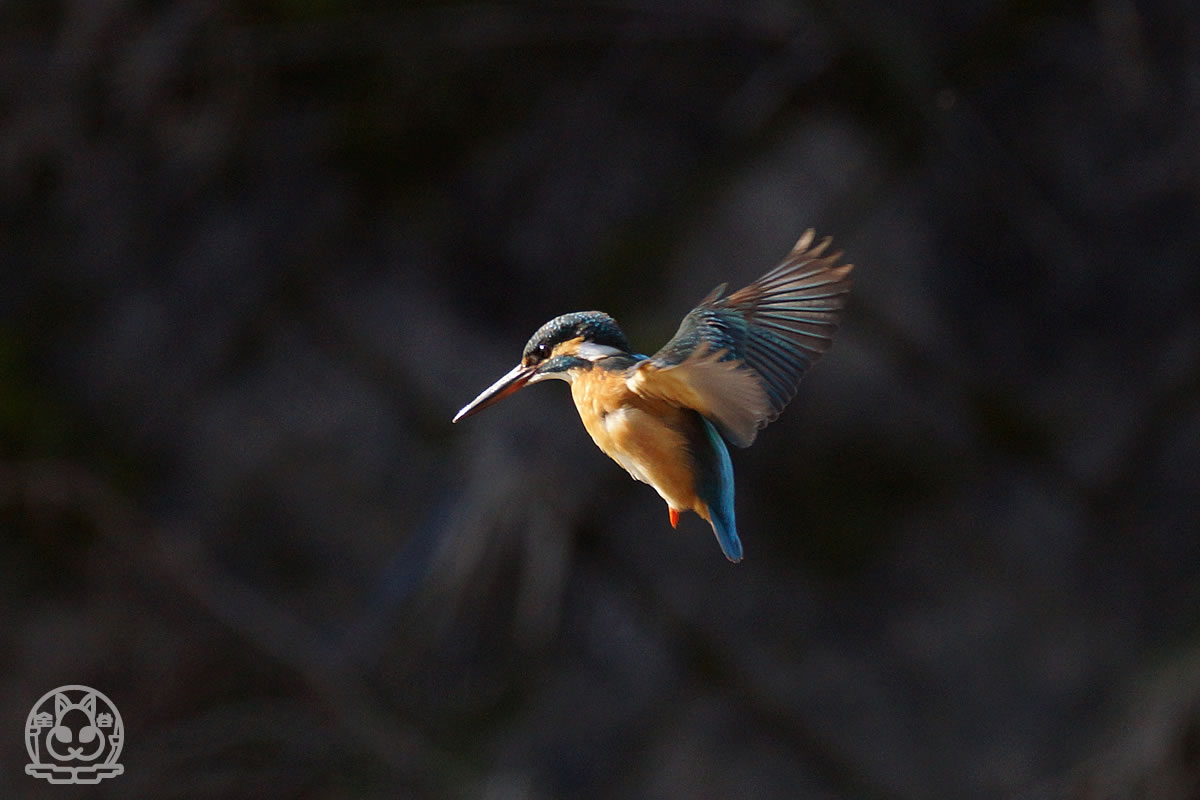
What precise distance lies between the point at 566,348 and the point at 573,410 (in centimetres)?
180

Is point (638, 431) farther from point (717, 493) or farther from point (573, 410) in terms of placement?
point (573, 410)

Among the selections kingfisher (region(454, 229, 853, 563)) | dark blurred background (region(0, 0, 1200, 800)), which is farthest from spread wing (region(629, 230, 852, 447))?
dark blurred background (region(0, 0, 1200, 800))

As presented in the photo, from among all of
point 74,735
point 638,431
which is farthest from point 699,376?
point 74,735

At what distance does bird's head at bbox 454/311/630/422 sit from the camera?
1.65 ft

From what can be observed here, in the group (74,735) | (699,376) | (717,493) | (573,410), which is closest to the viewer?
(699,376)

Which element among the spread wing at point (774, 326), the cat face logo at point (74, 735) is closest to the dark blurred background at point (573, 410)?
the cat face logo at point (74, 735)

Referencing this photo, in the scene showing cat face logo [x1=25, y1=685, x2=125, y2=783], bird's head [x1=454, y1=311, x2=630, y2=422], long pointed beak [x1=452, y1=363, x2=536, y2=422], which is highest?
cat face logo [x1=25, y1=685, x2=125, y2=783]

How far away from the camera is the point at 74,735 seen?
2127 mm

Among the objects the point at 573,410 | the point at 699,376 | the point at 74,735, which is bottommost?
the point at 699,376

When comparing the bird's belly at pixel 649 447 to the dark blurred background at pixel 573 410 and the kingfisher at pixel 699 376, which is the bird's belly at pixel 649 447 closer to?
the kingfisher at pixel 699 376

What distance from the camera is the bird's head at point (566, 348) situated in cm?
50

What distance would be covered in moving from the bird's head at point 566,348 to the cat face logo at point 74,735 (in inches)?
63.3

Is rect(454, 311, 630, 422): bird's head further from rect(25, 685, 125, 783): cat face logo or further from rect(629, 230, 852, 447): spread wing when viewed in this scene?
rect(25, 685, 125, 783): cat face logo

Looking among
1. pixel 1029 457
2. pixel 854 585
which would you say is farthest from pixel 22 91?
pixel 1029 457
